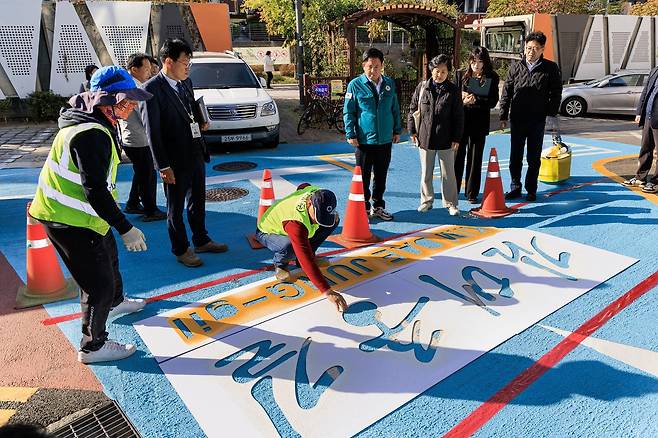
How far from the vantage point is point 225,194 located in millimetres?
7008

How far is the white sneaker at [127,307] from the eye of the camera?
3.63 m

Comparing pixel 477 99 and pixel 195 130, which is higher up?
pixel 477 99

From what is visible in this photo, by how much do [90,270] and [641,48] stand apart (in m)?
24.5

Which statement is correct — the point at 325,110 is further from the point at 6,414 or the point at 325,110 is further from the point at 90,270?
the point at 6,414

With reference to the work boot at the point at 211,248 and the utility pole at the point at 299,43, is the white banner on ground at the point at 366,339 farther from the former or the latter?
the utility pole at the point at 299,43

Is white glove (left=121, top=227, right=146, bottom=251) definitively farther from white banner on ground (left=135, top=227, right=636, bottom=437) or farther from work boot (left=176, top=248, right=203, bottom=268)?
work boot (left=176, top=248, right=203, bottom=268)

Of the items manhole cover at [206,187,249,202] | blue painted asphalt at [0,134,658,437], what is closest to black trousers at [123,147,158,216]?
blue painted asphalt at [0,134,658,437]

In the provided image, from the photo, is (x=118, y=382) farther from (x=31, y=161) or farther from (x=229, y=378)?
(x=31, y=161)

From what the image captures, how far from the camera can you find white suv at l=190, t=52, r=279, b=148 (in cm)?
960

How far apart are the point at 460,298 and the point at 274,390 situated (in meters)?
1.77

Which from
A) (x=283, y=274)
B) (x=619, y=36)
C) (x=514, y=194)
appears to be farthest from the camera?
(x=619, y=36)

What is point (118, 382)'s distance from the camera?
2.92 meters

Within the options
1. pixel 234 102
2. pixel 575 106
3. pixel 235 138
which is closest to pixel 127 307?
pixel 235 138

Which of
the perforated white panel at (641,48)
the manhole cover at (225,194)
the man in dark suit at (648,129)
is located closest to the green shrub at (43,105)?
the manhole cover at (225,194)
